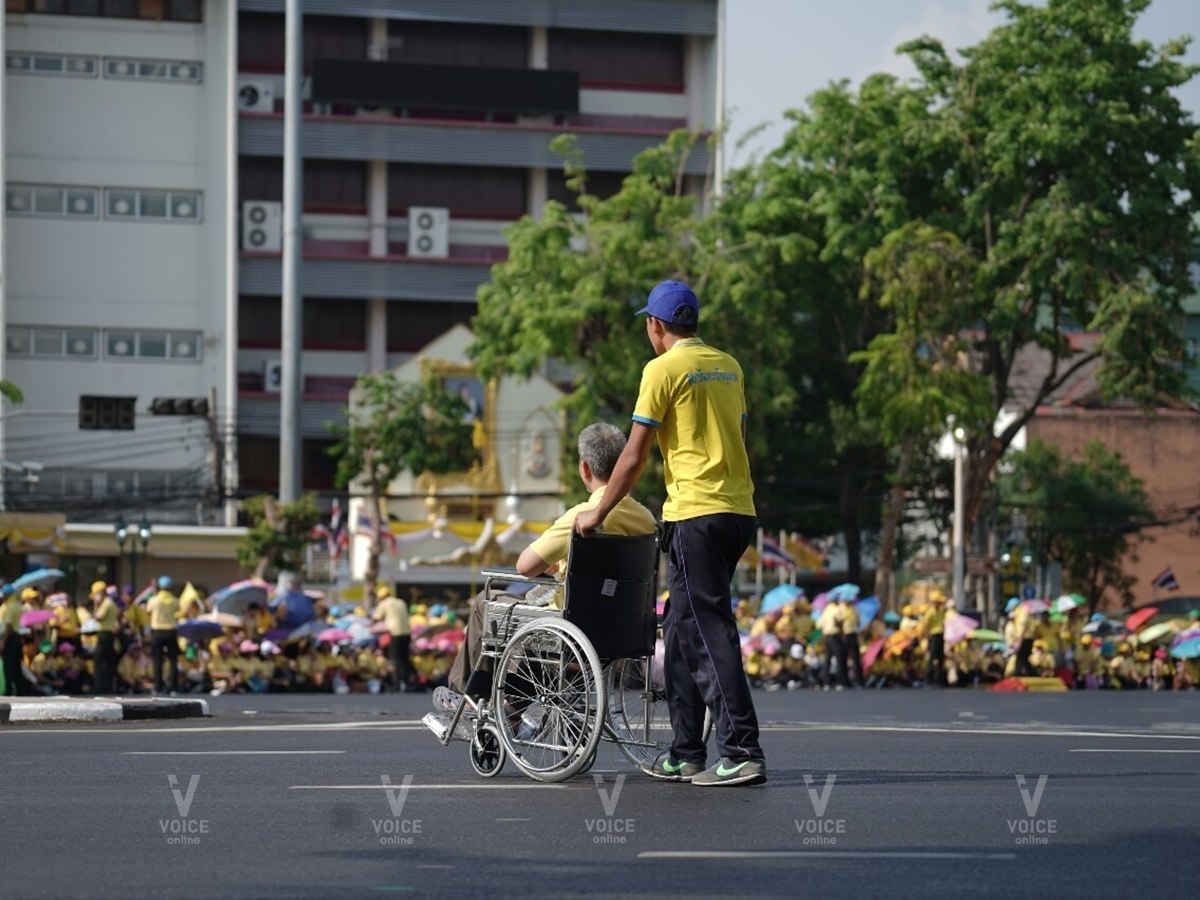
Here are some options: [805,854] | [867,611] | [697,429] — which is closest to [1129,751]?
[697,429]

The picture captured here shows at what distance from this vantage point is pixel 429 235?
67.4 m

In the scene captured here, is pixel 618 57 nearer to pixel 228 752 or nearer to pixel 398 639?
pixel 398 639

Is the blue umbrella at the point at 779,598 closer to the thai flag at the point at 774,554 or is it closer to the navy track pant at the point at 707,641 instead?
the thai flag at the point at 774,554

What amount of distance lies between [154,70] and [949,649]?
3949 cm

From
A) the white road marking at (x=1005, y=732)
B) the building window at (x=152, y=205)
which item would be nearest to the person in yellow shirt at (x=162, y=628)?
the white road marking at (x=1005, y=732)

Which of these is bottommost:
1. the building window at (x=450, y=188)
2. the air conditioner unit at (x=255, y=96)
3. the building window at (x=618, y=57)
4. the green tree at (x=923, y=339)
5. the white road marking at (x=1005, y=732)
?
the white road marking at (x=1005, y=732)

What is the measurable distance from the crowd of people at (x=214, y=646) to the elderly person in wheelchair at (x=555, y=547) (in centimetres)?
1798

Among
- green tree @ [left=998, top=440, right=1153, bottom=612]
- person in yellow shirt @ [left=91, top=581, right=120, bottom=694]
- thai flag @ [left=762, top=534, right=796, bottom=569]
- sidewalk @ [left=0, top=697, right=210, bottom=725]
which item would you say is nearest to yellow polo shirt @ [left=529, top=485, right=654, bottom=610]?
sidewalk @ [left=0, top=697, right=210, bottom=725]

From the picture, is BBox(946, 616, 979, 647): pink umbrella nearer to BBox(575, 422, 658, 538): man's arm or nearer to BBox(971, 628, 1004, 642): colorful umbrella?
BBox(971, 628, 1004, 642): colorful umbrella

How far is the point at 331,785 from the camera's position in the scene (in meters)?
9.50

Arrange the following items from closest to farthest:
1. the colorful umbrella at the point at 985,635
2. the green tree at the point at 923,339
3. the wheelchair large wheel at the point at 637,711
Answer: the wheelchair large wheel at the point at 637,711 < the colorful umbrella at the point at 985,635 < the green tree at the point at 923,339

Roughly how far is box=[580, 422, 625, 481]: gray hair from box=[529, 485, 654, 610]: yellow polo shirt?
0.28ft

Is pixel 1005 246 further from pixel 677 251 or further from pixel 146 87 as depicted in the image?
pixel 146 87

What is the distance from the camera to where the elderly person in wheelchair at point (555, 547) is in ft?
32.0
